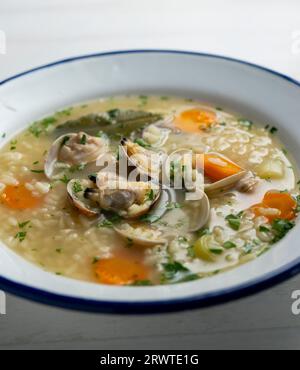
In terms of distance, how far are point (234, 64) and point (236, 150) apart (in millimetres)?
940

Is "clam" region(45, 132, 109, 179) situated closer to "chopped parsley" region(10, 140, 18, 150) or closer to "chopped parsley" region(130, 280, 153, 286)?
"chopped parsley" region(10, 140, 18, 150)

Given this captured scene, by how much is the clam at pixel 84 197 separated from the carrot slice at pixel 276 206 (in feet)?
3.25

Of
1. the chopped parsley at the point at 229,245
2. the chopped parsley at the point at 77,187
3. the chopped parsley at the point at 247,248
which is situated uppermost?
the chopped parsley at the point at 77,187

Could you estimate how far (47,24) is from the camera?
21.9 feet

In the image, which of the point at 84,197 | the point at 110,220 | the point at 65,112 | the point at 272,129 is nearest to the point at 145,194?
the point at 110,220

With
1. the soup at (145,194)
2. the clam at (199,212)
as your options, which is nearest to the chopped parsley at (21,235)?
the soup at (145,194)

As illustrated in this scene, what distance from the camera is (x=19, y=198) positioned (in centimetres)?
389

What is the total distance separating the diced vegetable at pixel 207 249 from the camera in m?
3.29

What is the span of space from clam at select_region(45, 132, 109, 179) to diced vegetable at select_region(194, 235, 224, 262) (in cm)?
114

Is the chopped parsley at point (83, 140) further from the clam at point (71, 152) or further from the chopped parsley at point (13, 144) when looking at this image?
the chopped parsley at point (13, 144)

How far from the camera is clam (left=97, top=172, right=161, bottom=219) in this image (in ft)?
11.7

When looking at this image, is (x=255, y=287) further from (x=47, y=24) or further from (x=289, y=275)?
(x=47, y=24)

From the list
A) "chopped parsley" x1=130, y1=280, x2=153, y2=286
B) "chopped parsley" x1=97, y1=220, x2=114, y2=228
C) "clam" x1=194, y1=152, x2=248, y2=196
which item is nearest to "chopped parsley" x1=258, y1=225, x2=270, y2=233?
"clam" x1=194, y1=152, x2=248, y2=196

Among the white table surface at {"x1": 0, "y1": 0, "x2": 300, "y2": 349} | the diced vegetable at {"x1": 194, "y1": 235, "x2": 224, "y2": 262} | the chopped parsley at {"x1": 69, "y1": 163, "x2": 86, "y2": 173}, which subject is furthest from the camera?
the white table surface at {"x1": 0, "y1": 0, "x2": 300, "y2": 349}
